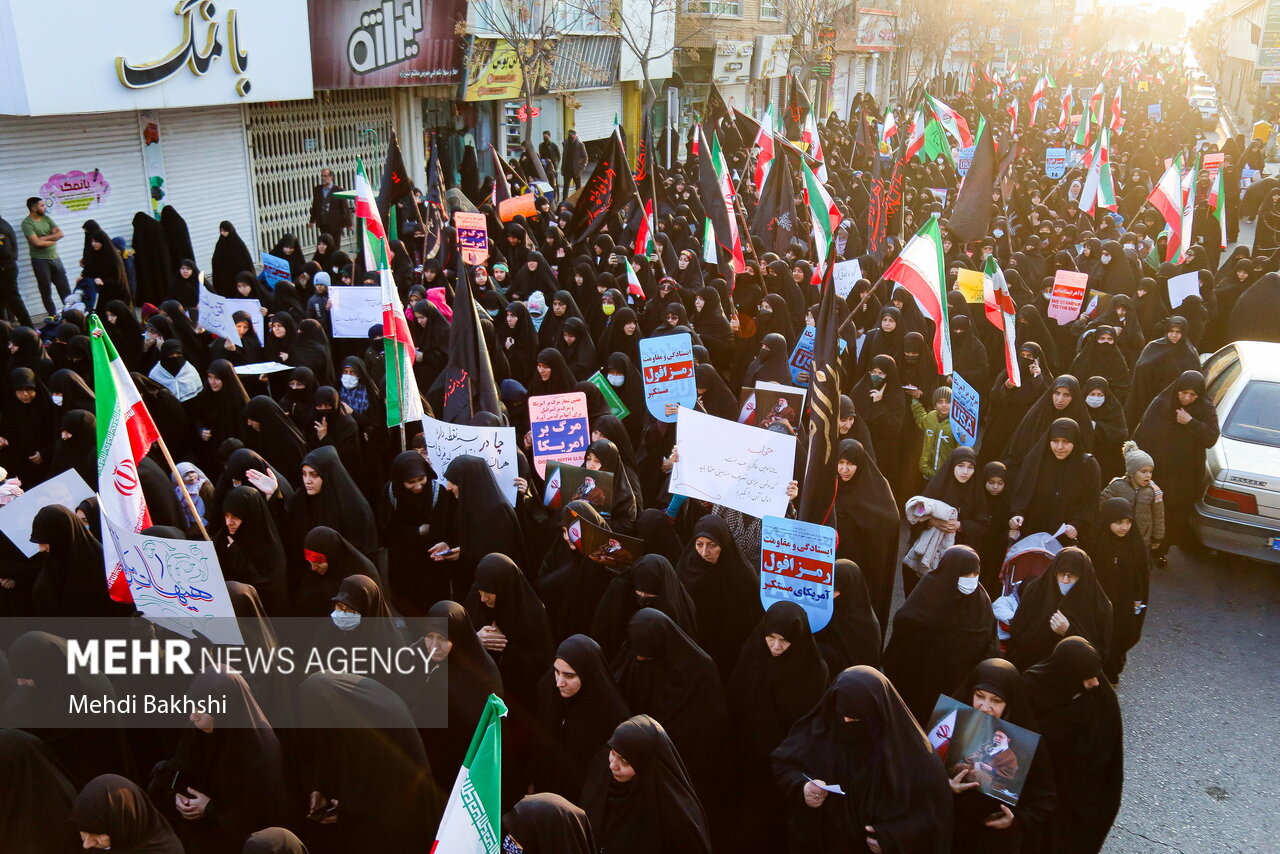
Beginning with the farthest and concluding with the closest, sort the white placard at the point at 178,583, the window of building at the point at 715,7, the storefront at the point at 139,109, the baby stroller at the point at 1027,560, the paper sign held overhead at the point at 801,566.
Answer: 1. the window of building at the point at 715,7
2. the storefront at the point at 139,109
3. the baby stroller at the point at 1027,560
4. the paper sign held overhead at the point at 801,566
5. the white placard at the point at 178,583

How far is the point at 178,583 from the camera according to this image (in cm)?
396

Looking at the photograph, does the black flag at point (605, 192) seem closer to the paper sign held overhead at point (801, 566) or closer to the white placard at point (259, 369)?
the white placard at point (259, 369)

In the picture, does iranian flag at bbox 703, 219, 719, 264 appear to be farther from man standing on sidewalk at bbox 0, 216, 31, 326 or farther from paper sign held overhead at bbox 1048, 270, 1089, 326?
man standing on sidewalk at bbox 0, 216, 31, 326

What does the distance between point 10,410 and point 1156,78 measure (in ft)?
171

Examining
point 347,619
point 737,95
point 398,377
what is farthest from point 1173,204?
point 737,95

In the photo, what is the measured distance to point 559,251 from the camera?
1099 centimetres

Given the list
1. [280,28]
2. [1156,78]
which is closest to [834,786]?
[280,28]

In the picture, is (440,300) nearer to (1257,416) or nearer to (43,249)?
(43,249)

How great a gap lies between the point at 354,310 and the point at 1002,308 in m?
4.40

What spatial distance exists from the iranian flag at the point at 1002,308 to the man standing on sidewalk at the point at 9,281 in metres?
8.04

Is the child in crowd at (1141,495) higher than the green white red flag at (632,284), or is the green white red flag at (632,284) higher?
the green white red flag at (632,284)

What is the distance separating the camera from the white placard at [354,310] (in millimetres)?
7742

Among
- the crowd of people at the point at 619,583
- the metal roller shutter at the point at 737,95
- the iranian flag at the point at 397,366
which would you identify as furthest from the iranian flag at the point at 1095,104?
the iranian flag at the point at 397,366

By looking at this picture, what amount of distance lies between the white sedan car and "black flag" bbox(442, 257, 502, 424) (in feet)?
14.2
